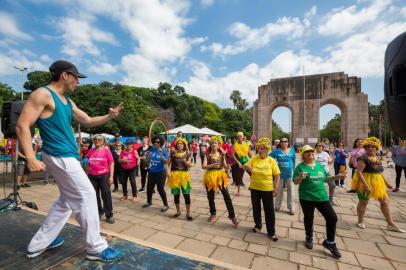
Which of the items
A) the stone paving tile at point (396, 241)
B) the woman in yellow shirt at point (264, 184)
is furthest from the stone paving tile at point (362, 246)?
the woman in yellow shirt at point (264, 184)

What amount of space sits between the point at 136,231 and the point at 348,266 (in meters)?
3.36

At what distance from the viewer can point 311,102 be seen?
102 feet

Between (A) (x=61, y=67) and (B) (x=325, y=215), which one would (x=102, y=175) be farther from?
(B) (x=325, y=215)

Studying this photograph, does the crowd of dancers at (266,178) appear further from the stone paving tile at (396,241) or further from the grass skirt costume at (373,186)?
the stone paving tile at (396,241)

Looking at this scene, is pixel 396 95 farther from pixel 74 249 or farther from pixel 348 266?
pixel 74 249

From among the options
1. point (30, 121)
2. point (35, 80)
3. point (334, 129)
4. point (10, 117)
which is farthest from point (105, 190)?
point (334, 129)

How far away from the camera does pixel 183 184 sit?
487cm

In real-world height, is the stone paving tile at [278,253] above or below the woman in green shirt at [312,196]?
below

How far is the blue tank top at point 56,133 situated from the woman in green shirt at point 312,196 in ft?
10.6

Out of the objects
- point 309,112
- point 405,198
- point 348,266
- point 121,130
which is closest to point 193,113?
point 121,130

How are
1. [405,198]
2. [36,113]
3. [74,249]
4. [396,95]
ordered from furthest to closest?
1. [405,198]
2. [74,249]
3. [36,113]
4. [396,95]

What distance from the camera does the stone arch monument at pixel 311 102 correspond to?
96.9 feet

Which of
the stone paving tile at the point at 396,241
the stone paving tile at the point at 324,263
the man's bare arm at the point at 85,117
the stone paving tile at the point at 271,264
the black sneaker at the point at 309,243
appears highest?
the man's bare arm at the point at 85,117

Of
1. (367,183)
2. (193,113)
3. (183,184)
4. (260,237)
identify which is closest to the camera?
(260,237)
